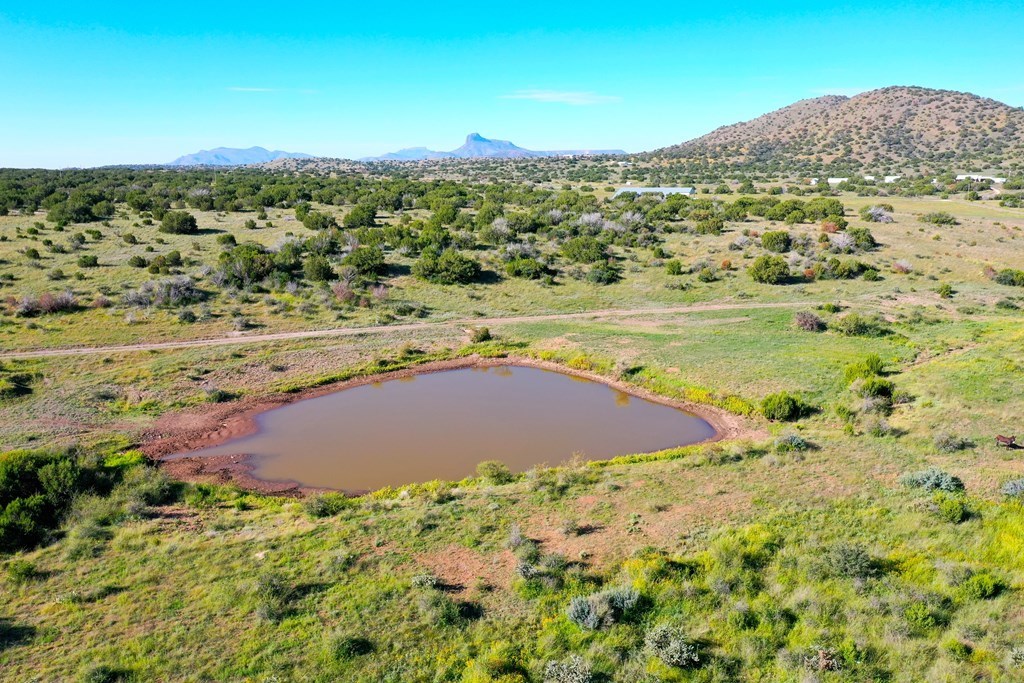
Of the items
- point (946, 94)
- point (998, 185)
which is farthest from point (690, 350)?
point (946, 94)

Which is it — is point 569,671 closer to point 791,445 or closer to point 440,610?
point 440,610

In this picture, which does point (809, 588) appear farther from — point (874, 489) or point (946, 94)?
point (946, 94)

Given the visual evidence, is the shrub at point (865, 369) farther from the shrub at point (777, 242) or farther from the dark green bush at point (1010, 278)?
the shrub at point (777, 242)

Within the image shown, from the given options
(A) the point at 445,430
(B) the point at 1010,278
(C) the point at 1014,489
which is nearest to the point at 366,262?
(A) the point at 445,430

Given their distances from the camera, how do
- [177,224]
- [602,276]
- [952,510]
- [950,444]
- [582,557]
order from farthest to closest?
[177,224], [602,276], [950,444], [952,510], [582,557]

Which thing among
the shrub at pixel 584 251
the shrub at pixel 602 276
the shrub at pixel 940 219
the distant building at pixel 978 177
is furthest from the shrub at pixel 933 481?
the distant building at pixel 978 177

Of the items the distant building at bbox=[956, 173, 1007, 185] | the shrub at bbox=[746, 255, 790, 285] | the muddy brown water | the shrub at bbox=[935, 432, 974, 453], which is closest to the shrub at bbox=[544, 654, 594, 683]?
the muddy brown water

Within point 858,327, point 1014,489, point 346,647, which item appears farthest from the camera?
point 858,327

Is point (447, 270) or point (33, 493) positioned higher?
point (447, 270)
